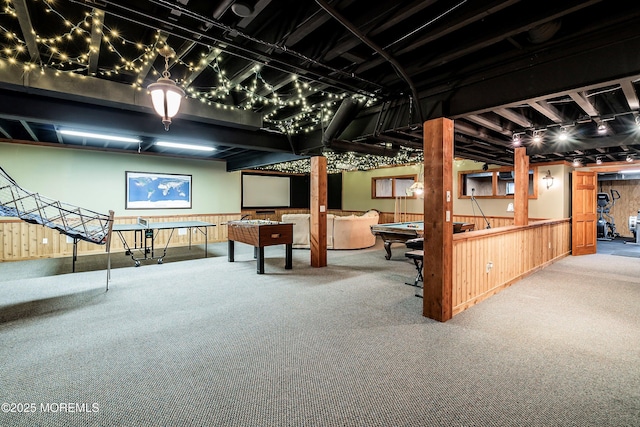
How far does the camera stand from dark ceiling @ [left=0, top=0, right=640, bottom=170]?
2115 millimetres

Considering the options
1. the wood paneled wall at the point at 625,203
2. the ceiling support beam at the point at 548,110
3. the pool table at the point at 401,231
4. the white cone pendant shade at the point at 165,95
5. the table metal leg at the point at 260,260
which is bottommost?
the table metal leg at the point at 260,260

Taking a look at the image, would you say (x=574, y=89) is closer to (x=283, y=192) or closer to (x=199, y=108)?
(x=199, y=108)

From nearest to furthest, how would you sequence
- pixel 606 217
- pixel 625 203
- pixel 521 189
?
pixel 521 189 < pixel 625 203 < pixel 606 217

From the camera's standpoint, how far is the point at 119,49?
2896 mm

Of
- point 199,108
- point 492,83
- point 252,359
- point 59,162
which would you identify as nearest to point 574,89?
point 492,83

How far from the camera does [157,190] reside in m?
8.41

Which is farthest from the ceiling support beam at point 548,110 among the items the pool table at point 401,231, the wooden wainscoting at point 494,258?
the pool table at point 401,231

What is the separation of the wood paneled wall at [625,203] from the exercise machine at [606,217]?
0.44 feet

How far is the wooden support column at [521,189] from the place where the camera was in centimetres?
547

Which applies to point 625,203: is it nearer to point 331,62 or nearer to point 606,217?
point 606,217

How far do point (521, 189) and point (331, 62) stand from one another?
4675 mm

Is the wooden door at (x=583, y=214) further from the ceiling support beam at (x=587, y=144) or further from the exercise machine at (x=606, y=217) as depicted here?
the exercise machine at (x=606, y=217)

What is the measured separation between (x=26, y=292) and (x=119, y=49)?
3.74m

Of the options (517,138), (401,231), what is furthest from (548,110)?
(401,231)
